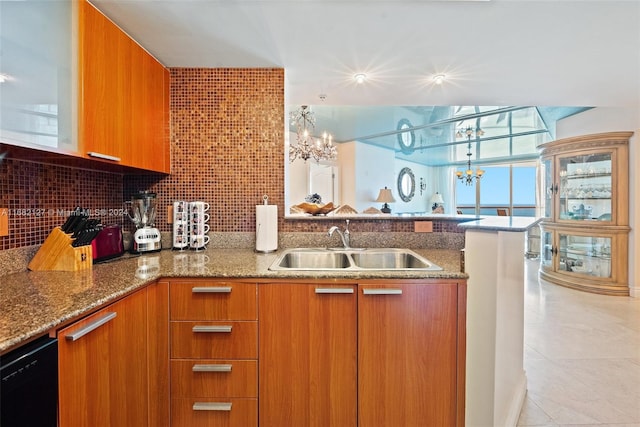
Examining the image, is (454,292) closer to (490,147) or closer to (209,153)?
(209,153)

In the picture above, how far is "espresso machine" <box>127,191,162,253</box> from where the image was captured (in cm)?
183

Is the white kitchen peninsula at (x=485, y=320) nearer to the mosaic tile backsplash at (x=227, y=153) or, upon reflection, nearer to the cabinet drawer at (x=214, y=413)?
the mosaic tile backsplash at (x=227, y=153)

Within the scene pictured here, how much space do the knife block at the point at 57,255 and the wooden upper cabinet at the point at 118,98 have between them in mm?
429

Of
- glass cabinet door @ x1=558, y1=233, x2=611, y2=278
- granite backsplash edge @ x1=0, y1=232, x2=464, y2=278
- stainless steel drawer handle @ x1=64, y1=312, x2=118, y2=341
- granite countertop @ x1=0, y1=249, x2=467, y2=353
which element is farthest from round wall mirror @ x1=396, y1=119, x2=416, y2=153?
stainless steel drawer handle @ x1=64, y1=312, x2=118, y2=341

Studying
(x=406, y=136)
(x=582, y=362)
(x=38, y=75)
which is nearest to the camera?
(x=38, y=75)

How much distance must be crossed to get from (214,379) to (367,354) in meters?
0.74

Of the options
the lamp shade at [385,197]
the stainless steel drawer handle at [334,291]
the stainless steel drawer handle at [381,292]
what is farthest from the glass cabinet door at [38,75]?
the lamp shade at [385,197]

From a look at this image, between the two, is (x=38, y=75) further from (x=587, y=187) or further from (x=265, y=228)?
(x=587, y=187)

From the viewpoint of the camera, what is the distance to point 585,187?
395 cm

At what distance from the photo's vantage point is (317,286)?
139cm

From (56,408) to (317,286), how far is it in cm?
96

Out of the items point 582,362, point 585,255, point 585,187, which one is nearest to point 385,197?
point 585,187

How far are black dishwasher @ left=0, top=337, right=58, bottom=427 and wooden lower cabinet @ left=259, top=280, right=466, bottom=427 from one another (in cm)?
74

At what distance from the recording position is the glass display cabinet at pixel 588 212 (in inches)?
145
